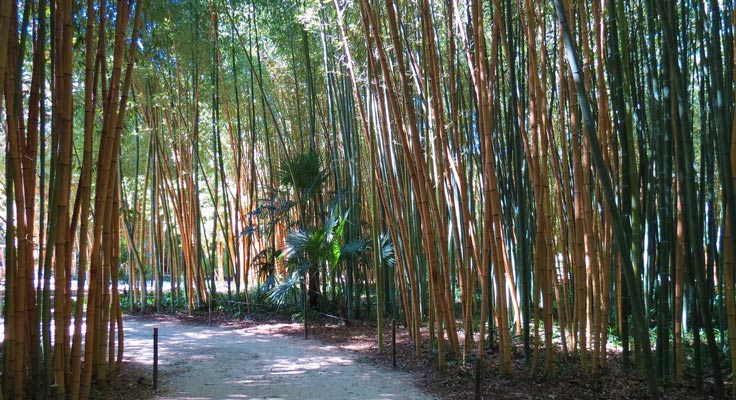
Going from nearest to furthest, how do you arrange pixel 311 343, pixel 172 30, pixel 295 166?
pixel 311 343 < pixel 172 30 < pixel 295 166

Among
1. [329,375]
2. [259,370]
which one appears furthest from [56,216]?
[329,375]

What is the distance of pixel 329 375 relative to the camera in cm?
433

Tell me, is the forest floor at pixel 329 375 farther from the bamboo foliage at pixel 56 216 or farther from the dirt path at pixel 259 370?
the bamboo foliage at pixel 56 216

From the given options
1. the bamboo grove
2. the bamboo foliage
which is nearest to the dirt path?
the bamboo grove

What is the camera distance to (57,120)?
11.1 ft

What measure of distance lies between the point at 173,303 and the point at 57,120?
637 cm

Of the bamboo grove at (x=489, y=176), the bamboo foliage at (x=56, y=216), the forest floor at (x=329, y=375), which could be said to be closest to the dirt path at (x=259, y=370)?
the forest floor at (x=329, y=375)

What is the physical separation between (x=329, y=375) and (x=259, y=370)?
60 centimetres

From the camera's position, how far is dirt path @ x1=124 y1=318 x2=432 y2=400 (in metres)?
3.76

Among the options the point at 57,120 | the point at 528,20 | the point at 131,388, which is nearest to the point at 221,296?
the point at 131,388

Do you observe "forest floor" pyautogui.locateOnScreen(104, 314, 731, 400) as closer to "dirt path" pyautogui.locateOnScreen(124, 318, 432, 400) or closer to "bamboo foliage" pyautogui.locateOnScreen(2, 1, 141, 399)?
"dirt path" pyautogui.locateOnScreen(124, 318, 432, 400)

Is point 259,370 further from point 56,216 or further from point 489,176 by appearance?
point 489,176

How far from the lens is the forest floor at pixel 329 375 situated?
11.8ft

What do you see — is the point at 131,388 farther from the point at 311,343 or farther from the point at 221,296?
the point at 221,296
